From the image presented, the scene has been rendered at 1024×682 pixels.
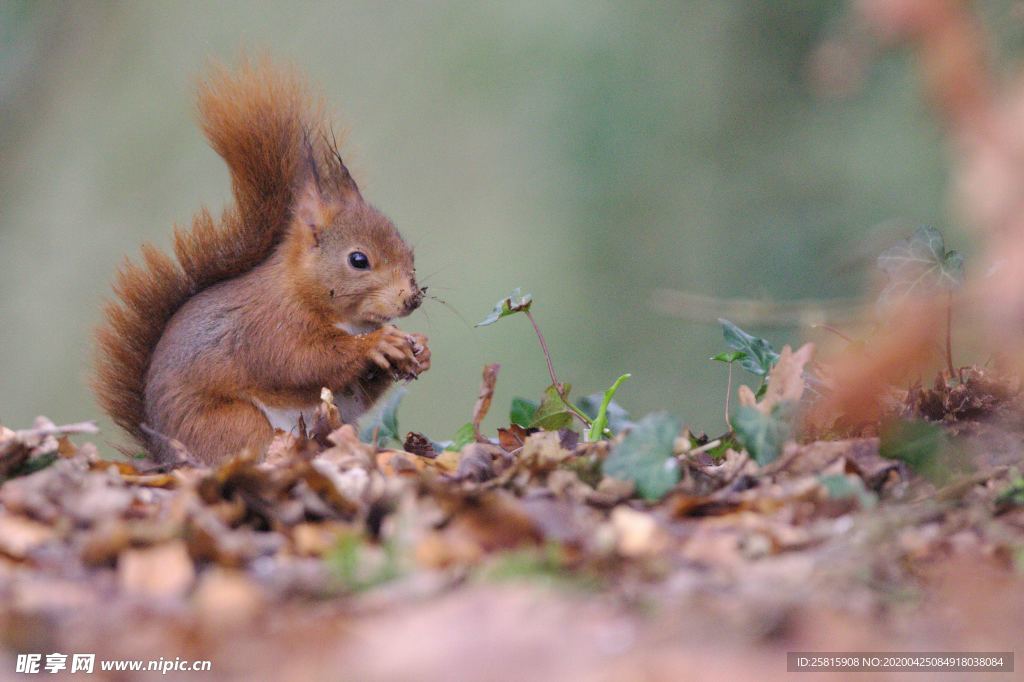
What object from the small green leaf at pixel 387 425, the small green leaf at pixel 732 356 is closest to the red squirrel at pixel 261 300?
the small green leaf at pixel 387 425

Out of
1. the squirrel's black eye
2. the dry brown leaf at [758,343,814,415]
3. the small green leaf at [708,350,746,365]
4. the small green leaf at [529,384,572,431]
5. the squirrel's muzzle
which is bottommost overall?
the dry brown leaf at [758,343,814,415]

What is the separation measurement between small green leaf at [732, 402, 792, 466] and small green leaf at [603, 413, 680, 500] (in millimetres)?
107

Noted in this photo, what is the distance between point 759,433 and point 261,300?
4.05 ft

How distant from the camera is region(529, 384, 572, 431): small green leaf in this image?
1.96 metres

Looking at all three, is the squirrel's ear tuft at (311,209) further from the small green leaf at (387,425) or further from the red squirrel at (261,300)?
the small green leaf at (387,425)

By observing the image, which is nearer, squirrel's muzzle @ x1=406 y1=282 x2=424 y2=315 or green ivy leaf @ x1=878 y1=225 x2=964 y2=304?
green ivy leaf @ x1=878 y1=225 x2=964 y2=304

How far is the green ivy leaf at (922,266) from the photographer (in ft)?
5.52

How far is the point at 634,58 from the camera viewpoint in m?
5.57

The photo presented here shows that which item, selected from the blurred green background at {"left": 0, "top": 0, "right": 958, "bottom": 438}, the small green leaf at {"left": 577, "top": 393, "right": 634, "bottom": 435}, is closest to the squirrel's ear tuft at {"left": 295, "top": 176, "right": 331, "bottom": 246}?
the small green leaf at {"left": 577, "top": 393, "right": 634, "bottom": 435}

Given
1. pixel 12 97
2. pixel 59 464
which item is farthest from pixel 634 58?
pixel 59 464

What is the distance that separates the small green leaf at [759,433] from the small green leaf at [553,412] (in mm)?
518

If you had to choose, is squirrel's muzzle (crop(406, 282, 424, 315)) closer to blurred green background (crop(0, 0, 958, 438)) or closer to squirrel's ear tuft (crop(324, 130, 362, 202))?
squirrel's ear tuft (crop(324, 130, 362, 202))

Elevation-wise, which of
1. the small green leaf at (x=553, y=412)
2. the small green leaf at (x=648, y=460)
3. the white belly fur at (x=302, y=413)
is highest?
the white belly fur at (x=302, y=413)

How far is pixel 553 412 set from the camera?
6.45 feet
